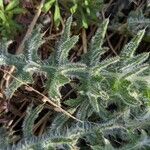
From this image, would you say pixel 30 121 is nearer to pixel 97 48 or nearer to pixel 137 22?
pixel 97 48

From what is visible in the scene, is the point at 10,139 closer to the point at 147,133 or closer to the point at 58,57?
the point at 58,57

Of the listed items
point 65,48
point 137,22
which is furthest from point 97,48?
point 137,22

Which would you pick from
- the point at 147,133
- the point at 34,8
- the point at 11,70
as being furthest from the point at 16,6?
the point at 147,133

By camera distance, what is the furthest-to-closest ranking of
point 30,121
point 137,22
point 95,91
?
point 137,22
point 30,121
point 95,91

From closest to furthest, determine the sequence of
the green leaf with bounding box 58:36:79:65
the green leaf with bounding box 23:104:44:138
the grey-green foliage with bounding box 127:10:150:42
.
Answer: the green leaf with bounding box 58:36:79:65
the green leaf with bounding box 23:104:44:138
the grey-green foliage with bounding box 127:10:150:42

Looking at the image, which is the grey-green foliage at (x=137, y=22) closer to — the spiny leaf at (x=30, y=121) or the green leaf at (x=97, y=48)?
the green leaf at (x=97, y=48)

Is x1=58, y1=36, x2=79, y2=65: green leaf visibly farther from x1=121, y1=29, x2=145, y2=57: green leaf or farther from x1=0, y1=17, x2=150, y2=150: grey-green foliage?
x1=121, y1=29, x2=145, y2=57: green leaf

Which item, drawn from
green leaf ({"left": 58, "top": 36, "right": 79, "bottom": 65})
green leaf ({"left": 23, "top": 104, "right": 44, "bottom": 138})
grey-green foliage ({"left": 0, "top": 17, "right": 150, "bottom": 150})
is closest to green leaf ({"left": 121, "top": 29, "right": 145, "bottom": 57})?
grey-green foliage ({"left": 0, "top": 17, "right": 150, "bottom": 150})

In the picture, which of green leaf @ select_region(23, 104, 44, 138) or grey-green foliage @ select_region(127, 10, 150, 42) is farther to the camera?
grey-green foliage @ select_region(127, 10, 150, 42)
